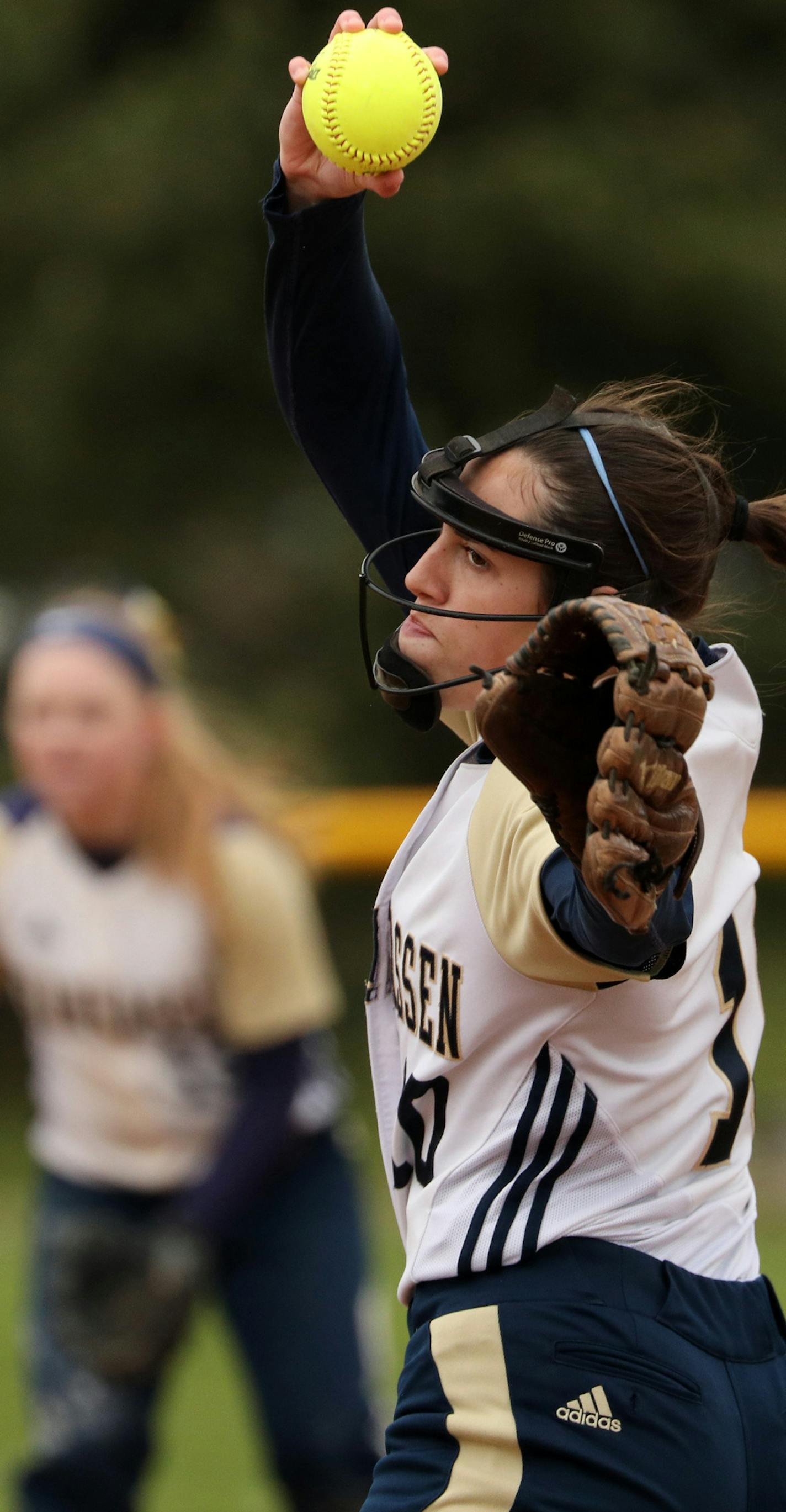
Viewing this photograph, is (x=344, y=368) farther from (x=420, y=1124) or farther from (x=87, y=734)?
(x=87, y=734)

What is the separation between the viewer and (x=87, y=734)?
3.50 m

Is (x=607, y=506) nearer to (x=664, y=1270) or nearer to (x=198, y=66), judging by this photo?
(x=664, y=1270)

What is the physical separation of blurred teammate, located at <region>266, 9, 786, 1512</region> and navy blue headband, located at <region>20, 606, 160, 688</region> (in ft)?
5.72

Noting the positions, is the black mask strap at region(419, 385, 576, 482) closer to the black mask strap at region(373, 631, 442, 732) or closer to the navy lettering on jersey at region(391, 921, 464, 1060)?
the black mask strap at region(373, 631, 442, 732)

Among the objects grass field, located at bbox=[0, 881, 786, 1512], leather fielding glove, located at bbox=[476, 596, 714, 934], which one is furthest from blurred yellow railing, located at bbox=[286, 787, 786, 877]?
leather fielding glove, located at bbox=[476, 596, 714, 934]

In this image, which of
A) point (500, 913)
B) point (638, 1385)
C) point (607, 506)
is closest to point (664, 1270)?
point (638, 1385)

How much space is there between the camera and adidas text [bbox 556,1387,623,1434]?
5.08 feet

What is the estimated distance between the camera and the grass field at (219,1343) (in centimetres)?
372

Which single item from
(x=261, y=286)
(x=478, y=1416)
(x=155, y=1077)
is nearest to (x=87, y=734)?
(x=155, y=1077)

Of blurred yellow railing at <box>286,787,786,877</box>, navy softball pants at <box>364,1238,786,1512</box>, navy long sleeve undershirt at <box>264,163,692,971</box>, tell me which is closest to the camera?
navy softball pants at <box>364,1238,786,1512</box>

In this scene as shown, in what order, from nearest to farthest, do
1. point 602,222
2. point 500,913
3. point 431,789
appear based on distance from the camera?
point 500,913 → point 431,789 → point 602,222

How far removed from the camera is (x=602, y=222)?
8.91 m

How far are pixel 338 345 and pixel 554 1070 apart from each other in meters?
0.98

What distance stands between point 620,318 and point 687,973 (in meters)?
7.90
